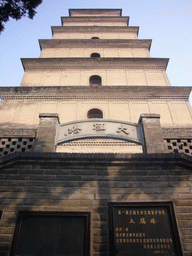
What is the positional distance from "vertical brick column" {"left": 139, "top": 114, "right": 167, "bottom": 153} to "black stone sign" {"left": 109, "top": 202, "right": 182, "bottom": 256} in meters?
1.54

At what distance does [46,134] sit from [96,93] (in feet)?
19.7

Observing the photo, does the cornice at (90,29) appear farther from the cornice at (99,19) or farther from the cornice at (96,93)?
the cornice at (96,93)

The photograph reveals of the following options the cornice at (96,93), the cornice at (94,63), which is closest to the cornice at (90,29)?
the cornice at (94,63)

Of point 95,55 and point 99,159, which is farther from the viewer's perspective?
point 95,55

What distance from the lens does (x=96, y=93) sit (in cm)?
1108

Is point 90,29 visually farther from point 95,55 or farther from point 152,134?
point 152,134

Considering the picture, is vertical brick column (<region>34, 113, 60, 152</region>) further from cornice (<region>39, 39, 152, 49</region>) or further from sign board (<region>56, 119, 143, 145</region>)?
cornice (<region>39, 39, 152, 49</region>)

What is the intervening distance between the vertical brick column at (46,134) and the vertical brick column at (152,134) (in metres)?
2.44

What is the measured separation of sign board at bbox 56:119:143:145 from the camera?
5652mm

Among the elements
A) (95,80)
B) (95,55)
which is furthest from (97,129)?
(95,55)

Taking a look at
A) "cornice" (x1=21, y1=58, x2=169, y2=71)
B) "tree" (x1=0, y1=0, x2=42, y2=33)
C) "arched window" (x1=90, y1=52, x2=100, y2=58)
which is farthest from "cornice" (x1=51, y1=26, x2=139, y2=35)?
"tree" (x1=0, y1=0, x2=42, y2=33)

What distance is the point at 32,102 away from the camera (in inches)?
426

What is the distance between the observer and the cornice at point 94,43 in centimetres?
1476

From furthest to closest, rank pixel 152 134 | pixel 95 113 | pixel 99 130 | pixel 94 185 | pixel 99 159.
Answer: pixel 95 113
pixel 99 130
pixel 152 134
pixel 99 159
pixel 94 185
